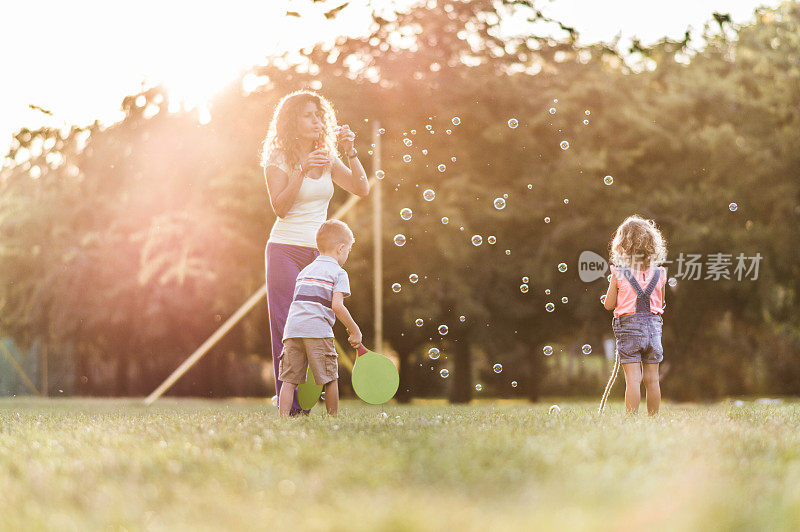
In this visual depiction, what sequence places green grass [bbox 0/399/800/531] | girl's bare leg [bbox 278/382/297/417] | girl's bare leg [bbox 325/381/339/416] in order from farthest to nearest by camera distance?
girl's bare leg [bbox 325/381/339/416], girl's bare leg [bbox 278/382/297/417], green grass [bbox 0/399/800/531]

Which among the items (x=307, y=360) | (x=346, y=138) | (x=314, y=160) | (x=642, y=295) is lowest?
(x=307, y=360)

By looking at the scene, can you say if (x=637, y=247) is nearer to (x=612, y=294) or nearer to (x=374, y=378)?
(x=612, y=294)

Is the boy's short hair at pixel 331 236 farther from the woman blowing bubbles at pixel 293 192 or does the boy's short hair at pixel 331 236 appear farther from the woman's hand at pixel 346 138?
the woman's hand at pixel 346 138

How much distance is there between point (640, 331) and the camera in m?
6.92

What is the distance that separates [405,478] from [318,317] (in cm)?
295

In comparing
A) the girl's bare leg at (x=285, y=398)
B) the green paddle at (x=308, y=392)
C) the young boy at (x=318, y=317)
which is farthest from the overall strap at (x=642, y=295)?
the girl's bare leg at (x=285, y=398)

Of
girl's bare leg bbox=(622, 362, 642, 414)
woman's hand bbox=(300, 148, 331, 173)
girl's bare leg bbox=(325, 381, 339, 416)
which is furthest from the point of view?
girl's bare leg bbox=(622, 362, 642, 414)

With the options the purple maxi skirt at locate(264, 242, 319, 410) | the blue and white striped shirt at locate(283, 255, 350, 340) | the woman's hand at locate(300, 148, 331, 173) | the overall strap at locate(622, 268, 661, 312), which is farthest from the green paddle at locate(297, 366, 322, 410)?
the overall strap at locate(622, 268, 661, 312)

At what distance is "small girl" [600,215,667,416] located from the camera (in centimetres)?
693

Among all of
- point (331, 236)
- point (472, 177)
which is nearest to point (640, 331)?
point (331, 236)

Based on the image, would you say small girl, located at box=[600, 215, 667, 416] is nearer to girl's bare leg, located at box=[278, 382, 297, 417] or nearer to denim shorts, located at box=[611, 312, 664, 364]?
denim shorts, located at box=[611, 312, 664, 364]

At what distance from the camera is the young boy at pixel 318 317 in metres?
6.32

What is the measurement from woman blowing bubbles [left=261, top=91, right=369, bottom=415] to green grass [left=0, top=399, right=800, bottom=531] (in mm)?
1551

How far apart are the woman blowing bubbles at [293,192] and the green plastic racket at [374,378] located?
49 centimetres
